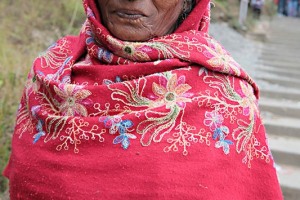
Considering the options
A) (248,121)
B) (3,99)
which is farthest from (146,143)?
(3,99)

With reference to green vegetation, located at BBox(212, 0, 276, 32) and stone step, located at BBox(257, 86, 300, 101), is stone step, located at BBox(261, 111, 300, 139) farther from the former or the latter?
green vegetation, located at BBox(212, 0, 276, 32)

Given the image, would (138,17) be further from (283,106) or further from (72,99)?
(283,106)

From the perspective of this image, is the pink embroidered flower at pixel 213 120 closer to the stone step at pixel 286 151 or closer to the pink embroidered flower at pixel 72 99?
the pink embroidered flower at pixel 72 99

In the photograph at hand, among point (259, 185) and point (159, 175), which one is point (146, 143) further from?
point (259, 185)

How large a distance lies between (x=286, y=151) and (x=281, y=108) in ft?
3.52

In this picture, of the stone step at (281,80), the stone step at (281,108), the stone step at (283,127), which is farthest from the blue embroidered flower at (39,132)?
the stone step at (281,80)

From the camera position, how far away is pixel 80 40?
1.66 m

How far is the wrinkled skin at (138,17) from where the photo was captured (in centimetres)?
145

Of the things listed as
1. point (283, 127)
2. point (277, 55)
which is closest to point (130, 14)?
point (283, 127)

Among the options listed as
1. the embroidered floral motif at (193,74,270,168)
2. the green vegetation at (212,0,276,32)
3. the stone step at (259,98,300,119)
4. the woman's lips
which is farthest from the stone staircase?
the woman's lips

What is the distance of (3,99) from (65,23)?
2302 mm

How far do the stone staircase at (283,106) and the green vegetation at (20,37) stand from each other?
7.20 feet

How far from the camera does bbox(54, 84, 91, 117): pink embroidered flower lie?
142 cm

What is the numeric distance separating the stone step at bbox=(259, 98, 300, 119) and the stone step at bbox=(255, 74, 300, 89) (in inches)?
31.1
